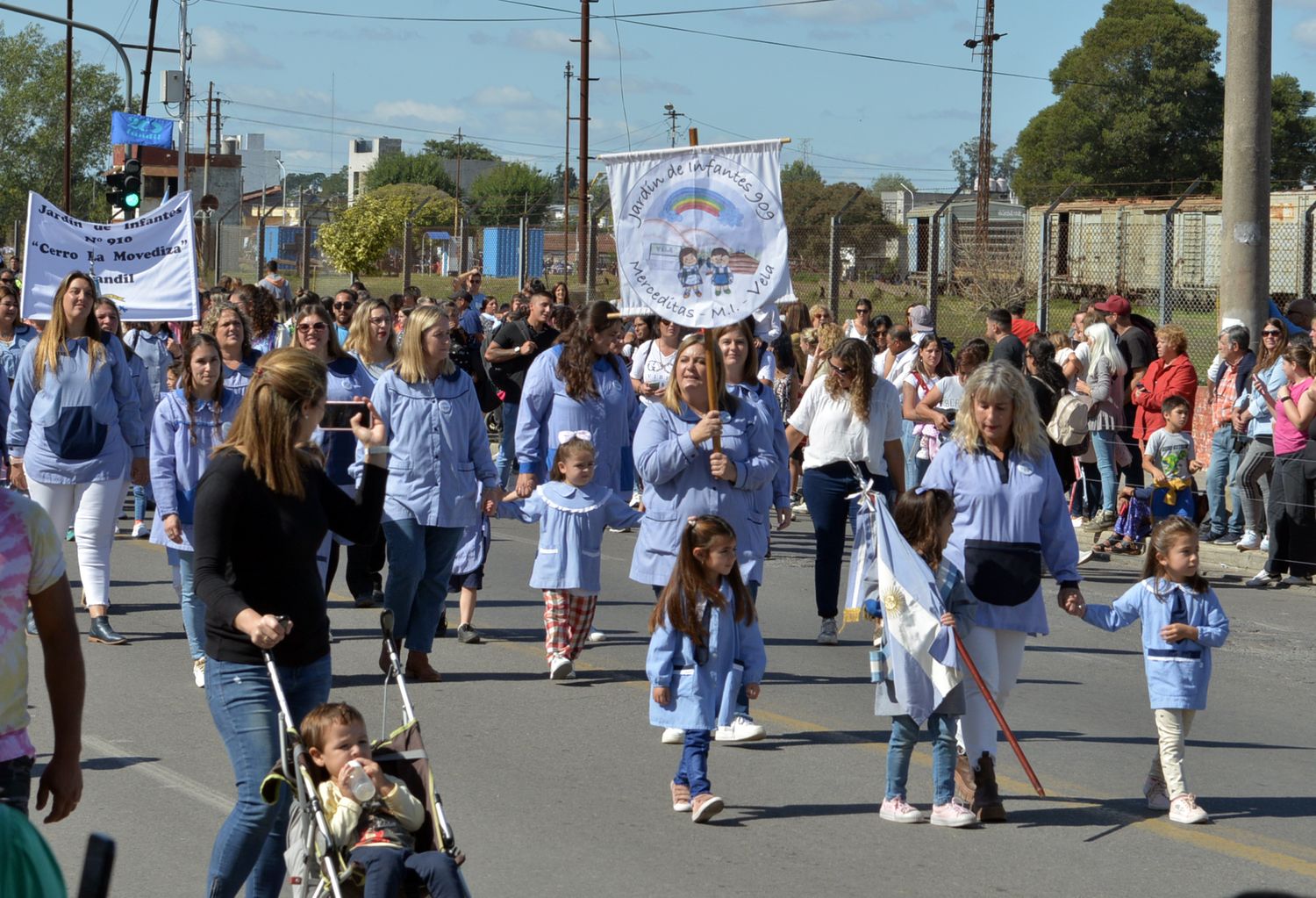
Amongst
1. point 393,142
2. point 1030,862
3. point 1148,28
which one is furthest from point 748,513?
point 393,142

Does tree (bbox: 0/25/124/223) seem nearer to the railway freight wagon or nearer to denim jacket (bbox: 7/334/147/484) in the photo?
the railway freight wagon

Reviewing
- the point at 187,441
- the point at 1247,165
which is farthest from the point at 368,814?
the point at 1247,165

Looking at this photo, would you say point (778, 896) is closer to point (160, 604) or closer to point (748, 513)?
point (748, 513)

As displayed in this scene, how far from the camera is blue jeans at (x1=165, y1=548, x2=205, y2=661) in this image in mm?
8453

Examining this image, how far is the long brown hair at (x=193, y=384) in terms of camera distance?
8703mm

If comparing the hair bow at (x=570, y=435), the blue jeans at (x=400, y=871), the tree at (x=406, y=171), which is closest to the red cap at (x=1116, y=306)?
the hair bow at (x=570, y=435)

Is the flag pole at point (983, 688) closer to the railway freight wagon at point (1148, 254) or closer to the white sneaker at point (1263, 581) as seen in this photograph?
the white sneaker at point (1263, 581)

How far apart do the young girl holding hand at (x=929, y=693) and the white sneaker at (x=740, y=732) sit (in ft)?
3.96

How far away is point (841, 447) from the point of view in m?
10.3

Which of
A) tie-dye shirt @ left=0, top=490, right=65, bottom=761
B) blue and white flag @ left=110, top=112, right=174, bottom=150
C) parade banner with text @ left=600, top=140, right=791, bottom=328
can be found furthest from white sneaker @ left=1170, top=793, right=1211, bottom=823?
blue and white flag @ left=110, top=112, right=174, bottom=150

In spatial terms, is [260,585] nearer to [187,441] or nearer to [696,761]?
[696,761]

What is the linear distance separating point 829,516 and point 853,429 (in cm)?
56

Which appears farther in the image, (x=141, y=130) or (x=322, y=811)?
(x=141, y=130)

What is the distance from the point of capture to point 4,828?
263 cm
